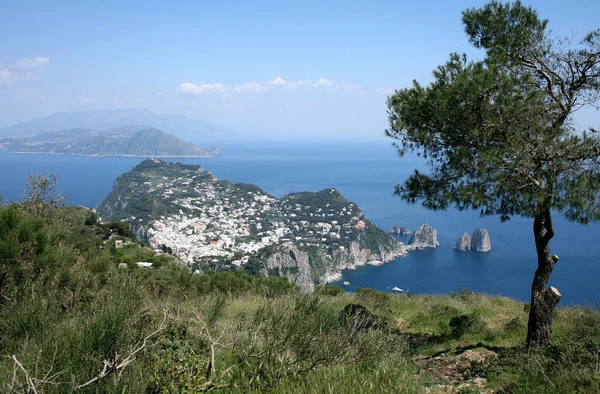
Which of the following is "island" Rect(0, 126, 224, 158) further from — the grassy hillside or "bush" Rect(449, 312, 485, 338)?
"bush" Rect(449, 312, 485, 338)

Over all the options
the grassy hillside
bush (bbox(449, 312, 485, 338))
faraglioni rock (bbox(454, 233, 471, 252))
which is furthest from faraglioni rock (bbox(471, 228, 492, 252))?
bush (bbox(449, 312, 485, 338))

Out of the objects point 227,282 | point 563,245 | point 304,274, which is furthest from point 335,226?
point 227,282

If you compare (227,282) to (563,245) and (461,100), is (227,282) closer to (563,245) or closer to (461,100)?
(461,100)

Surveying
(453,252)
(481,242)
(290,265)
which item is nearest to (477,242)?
(481,242)

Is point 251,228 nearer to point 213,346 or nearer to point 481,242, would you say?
point 481,242

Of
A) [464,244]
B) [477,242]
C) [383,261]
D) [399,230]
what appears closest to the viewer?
[477,242]

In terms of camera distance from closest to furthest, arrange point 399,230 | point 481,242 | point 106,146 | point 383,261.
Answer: point 481,242
point 383,261
point 399,230
point 106,146

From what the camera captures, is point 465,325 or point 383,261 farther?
point 383,261

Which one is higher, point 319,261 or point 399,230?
point 399,230

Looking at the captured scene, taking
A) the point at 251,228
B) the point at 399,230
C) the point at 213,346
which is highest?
the point at 213,346
